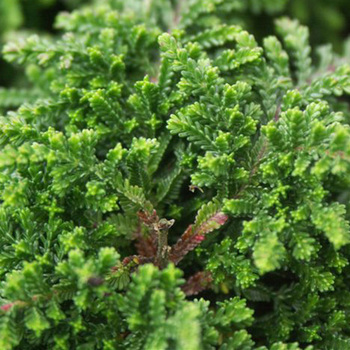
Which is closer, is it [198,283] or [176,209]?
[198,283]

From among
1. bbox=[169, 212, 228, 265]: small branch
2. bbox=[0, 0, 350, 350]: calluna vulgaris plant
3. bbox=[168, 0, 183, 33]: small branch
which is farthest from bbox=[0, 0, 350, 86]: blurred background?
bbox=[169, 212, 228, 265]: small branch

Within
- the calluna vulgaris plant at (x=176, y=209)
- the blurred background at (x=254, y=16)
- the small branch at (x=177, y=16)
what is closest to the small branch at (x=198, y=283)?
the calluna vulgaris plant at (x=176, y=209)

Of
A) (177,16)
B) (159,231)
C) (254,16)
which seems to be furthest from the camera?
(254,16)

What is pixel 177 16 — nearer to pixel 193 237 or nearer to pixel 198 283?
pixel 193 237

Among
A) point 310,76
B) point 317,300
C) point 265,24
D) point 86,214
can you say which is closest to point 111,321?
point 86,214

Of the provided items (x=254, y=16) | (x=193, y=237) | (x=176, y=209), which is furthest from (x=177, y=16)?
(x=193, y=237)

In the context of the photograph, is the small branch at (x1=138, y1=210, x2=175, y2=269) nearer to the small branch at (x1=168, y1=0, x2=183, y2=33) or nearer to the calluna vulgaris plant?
the calluna vulgaris plant
